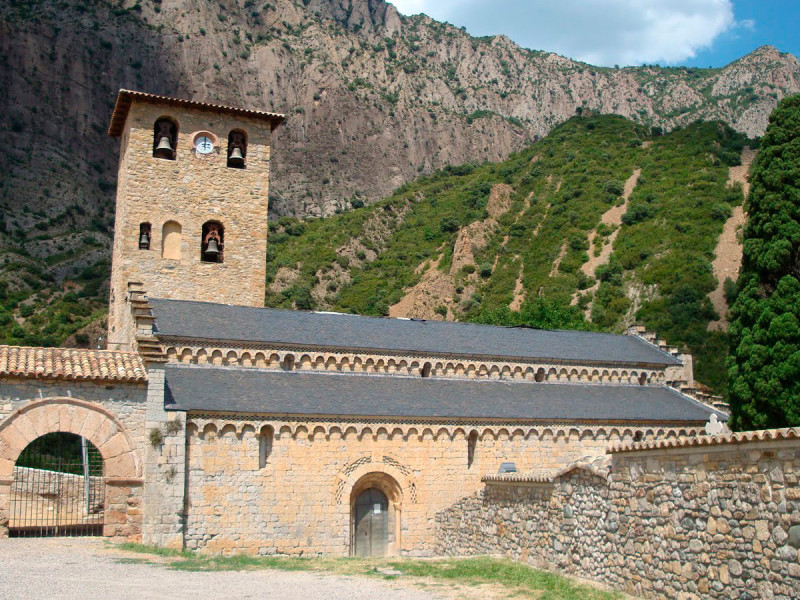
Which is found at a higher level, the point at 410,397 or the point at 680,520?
the point at 410,397

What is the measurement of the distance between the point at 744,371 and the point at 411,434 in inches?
451

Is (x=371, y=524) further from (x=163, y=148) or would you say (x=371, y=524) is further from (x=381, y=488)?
(x=163, y=148)

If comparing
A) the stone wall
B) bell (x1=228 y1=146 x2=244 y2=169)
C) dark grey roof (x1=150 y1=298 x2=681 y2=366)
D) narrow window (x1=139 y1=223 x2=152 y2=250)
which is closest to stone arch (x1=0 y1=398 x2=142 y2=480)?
dark grey roof (x1=150 y1=298 x2=681 y2=366)

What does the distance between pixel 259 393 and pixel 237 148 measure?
1189cm

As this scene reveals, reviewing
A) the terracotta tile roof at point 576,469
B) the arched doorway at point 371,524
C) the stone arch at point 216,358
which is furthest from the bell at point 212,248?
the terracotta tile roof at point 576,469

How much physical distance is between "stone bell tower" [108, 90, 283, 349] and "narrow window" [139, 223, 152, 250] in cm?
4

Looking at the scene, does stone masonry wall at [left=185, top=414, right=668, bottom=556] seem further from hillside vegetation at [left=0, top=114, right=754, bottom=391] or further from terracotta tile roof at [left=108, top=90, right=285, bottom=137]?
hillside vegetation at [left=0, top=114, right=754, bottom=391]

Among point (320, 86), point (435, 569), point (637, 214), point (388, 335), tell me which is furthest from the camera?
point (320, 86)

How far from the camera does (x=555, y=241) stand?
81250 mm

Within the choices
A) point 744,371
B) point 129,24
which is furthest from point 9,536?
point 129,24

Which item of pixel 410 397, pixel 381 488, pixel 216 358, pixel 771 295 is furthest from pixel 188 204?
pixel 771 295

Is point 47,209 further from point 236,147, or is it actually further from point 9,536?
point 9,536

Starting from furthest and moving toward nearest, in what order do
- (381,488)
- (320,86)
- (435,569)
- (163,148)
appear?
(320,86), (163,148), (381,488), (435,569)

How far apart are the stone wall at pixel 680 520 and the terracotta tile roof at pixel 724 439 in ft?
0.07
